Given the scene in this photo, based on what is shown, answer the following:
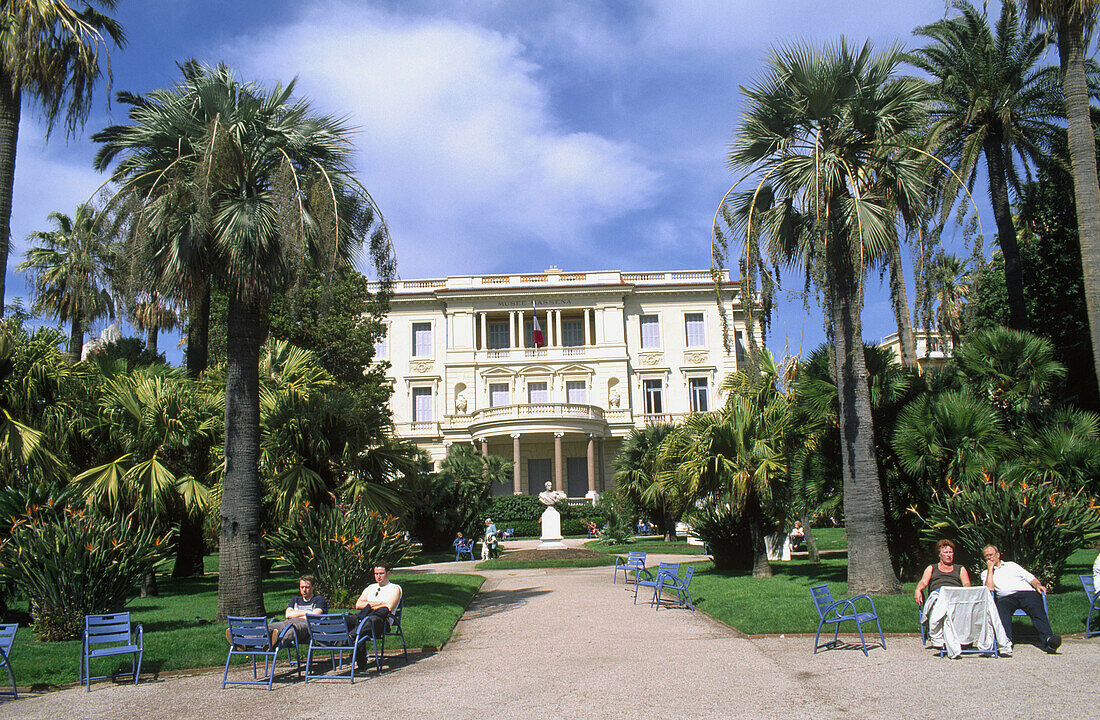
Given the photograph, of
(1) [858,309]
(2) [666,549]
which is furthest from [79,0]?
(2) [666,549]

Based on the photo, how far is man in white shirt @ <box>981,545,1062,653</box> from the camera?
8641mm

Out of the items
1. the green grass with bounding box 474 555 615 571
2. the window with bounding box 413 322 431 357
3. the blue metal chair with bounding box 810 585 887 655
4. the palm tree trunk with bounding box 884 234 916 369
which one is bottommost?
the green grass with bounding box 474 555 615 571

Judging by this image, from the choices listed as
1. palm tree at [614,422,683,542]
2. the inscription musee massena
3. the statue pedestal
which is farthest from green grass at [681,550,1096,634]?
the inscription musee massena

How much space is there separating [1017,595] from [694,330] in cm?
4263

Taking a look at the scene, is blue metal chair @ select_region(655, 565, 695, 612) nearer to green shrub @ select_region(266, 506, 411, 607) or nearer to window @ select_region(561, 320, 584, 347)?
green shrub @ select_region(266, 506, 411, 607)

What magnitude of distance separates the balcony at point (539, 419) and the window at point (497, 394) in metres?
3.37

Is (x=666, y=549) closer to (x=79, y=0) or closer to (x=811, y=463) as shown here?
(x=811, y=463)

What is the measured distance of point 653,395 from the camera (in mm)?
50094

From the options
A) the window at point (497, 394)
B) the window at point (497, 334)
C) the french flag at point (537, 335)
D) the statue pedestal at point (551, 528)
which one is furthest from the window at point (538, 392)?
the statue pedestal at point (551, 528)

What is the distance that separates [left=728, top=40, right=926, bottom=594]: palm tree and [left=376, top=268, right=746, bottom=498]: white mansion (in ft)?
115

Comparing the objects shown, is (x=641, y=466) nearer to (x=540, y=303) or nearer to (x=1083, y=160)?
(x=1083, y=160)

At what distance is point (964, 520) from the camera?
1168 centimetres

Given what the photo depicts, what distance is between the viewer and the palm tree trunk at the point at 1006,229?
17766 mm

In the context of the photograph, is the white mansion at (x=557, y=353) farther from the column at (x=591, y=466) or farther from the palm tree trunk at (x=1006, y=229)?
the palm tree trunk at (x=1006, y=229)
